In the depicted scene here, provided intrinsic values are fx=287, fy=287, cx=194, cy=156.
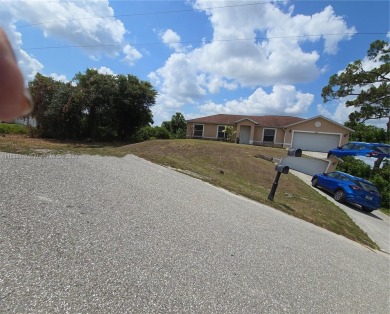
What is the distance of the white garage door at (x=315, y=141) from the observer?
34.3 metres

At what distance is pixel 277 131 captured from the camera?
37281 mm

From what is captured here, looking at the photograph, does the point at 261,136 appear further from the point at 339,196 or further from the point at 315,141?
the point at 339,196

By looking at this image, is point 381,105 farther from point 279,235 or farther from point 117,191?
point 117,191

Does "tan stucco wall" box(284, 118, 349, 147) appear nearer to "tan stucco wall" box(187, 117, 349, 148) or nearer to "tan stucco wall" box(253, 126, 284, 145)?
"tan stucco wall" box(187, 117, 349, 148)

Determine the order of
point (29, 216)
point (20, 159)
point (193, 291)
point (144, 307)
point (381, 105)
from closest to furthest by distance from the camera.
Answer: point (144, 307)
point (193, 291)
point (29, 216)
point (20, 159)
point (381, 105)

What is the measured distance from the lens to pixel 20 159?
6.70 metres

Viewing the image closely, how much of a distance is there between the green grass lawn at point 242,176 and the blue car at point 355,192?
4.36 ft

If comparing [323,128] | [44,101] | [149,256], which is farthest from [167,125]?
[149,256]

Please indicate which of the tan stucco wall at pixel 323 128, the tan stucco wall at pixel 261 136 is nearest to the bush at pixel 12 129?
the tan stucco wall at pixel 261 136

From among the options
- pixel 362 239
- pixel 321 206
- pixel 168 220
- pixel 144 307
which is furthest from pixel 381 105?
pixel 144 307

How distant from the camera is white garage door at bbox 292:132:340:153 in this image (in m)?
34.3

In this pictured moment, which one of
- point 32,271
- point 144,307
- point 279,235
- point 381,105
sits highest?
point 381,105

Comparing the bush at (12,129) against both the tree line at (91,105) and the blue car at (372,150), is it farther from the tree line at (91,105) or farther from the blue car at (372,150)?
the blue car at (372,150)

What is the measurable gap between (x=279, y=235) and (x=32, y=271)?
4.88m
